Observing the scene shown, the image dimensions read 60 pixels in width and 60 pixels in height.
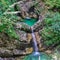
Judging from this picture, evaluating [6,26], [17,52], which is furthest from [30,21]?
[17,52]

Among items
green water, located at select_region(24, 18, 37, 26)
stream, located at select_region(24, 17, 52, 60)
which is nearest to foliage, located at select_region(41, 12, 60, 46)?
stream, located at select_region(24, 17, 52, 60)

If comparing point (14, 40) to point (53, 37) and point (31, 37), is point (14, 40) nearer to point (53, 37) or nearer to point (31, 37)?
point (31, 37)

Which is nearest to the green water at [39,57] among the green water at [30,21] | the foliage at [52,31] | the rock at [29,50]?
the rock at [29,50]

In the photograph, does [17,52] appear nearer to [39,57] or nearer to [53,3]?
[39,57]

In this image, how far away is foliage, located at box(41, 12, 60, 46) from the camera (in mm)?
10555

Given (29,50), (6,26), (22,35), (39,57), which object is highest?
(6,26)

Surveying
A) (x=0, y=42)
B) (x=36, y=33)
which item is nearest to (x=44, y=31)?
(x=36, y=33)

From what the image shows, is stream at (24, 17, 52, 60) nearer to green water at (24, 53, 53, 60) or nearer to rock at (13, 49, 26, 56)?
green water at (24, 53, 53, 60)

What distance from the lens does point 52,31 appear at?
10.7m

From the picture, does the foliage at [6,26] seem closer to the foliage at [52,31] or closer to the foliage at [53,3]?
the foliage at [52,31]

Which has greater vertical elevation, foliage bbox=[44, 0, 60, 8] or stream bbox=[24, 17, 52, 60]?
foliage bbox=[44, 0, 60, 8]

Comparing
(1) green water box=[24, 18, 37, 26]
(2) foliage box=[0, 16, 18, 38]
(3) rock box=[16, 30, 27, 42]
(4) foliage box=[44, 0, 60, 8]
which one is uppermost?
(4) foliage box=[44, 0, 60, 8]

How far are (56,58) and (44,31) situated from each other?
1.53 meters

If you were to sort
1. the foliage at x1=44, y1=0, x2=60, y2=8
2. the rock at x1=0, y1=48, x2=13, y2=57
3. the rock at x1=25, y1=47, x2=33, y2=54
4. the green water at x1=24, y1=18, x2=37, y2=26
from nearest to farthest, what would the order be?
the rock at x1=0, y1=48, x2=13, y2=57, the rock at x1=25, y1=47, x2=33, y2=54, the green water at x1=24, y1=18, x2=37, y2=26, the foliage at x1=44, y1=0, x2=60, y2=8
